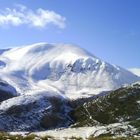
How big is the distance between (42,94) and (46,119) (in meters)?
18.2

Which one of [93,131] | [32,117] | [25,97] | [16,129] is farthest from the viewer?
[25,97]

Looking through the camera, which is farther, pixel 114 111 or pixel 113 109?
pixel 113 109

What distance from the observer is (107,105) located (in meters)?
118

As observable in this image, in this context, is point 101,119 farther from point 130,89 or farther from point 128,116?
point 130,89

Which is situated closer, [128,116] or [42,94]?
[128,116]

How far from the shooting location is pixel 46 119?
113938 mm

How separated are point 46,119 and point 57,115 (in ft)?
14.8

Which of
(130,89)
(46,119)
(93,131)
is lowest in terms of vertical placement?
(93,131)

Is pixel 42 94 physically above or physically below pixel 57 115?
above

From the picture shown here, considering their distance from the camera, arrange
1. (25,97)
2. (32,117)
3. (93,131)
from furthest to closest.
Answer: (25,97) → (32,117) → (93,131)

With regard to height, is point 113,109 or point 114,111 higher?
point 113,109

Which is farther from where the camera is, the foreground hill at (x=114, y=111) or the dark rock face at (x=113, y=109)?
the dark rock face at (x=113, y=109)

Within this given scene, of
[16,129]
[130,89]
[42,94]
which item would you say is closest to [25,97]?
[42,94]

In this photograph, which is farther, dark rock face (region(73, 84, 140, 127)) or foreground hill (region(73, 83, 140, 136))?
dark rock face (region(73, 84, 140, 127))
